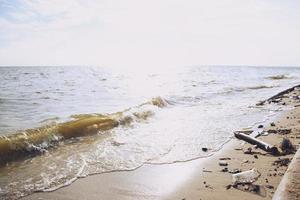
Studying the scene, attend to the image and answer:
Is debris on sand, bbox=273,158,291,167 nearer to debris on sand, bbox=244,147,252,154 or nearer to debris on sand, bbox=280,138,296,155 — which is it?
debris on sand, bbox=280,138,296,155

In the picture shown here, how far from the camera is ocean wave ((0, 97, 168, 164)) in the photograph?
751 cm

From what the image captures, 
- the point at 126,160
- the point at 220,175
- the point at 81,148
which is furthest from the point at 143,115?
the point at 220,175

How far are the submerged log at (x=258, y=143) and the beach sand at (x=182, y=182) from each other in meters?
0.13

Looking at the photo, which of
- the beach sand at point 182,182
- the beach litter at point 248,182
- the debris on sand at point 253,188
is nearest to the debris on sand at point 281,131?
the beach sand at point 182,182

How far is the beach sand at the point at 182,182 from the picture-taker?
4.61 meters

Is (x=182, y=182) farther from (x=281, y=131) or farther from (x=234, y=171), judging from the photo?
(x=281, y=131)

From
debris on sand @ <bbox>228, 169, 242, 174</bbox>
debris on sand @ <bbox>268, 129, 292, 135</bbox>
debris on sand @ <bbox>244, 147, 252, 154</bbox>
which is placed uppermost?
debris on sand @ <bbox>228, 169, 242, 174</bbox>

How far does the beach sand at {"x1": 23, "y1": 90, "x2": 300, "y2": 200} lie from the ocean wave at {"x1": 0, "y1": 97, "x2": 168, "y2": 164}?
9.18 ft

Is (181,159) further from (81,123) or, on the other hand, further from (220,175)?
(81,123)

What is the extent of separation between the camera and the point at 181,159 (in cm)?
665

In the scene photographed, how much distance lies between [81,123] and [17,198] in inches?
216

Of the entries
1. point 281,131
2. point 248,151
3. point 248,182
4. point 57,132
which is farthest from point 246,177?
point 57,132

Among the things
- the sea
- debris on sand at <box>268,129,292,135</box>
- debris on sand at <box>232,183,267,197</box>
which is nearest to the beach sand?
debris on sand at <box>232,183,267,197</box>

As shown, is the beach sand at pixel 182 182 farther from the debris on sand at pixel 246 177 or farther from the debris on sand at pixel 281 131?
the debris on sand at pixel 281 131
